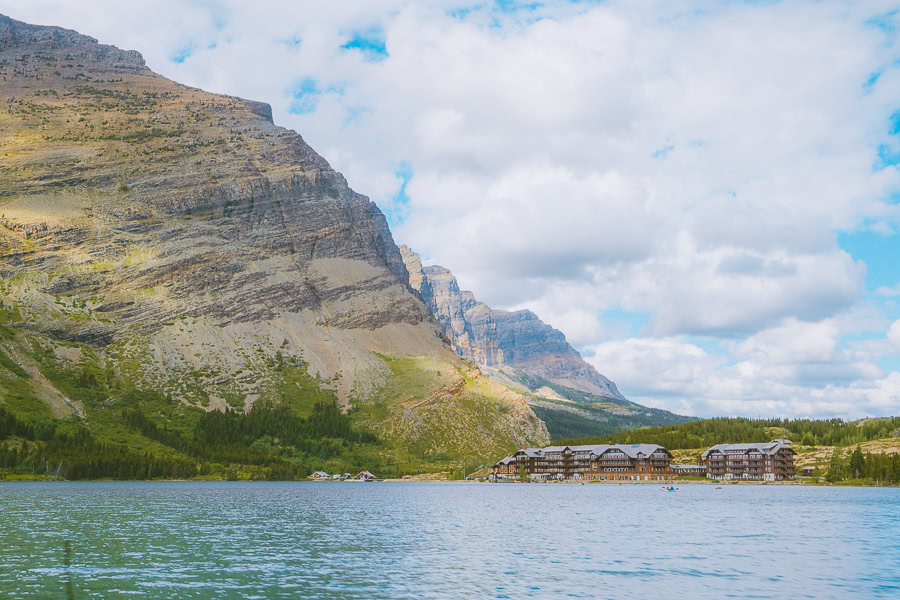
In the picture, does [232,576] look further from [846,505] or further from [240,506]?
[846,505]

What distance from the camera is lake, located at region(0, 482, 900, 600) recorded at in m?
48.4

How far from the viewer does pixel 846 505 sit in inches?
5354

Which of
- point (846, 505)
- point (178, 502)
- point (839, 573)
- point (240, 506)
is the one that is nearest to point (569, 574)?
point (839, 573)

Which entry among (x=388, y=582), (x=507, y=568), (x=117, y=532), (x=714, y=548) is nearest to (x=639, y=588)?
(x=507, y=568)

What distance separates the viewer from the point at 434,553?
217 ft

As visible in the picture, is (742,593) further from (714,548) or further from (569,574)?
(714,548)

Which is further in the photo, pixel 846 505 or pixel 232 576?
pixel 846 505

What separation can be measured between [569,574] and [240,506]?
80.0 m

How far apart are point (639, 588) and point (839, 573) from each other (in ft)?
64.0

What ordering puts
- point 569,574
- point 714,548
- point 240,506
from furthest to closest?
point 240,506
point 714,548
point 569,574

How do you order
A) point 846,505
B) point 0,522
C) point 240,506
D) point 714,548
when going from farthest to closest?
1. point 846,505
2. point 240,506
3. point 0,522
4. point 714,548

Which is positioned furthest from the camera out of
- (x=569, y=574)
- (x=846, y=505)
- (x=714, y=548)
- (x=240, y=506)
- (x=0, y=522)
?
(x=846, y=505)

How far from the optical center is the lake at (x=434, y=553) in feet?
159

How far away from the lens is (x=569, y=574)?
5512cm
